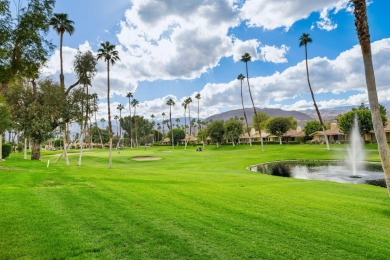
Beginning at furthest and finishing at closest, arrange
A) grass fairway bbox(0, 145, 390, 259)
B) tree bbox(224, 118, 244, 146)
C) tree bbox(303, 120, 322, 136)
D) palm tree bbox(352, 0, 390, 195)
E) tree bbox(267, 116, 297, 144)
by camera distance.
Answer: tree bbox(303, 120, 322, 136) → tree bbox(267, 116, 297, 144) → tree bbox(224, 118, 244, 146) → palm tree bbox(352, 0, 390, 195) → grass fairway bbox(0, 145, 390, 259)

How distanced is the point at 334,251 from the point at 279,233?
1.62m

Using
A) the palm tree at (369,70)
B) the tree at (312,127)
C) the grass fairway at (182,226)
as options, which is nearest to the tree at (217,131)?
the tree at (312,127)

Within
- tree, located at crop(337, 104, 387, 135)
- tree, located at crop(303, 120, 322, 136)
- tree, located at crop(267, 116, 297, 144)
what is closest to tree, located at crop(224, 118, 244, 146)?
tree, located at crop(267, 116, 297, 144)

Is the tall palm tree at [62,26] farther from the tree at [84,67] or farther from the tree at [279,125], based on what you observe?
the tree at [279,125]

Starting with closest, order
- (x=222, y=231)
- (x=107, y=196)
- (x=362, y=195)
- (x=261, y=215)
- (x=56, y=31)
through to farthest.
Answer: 1. (x=222, y=231)
2. (x=261, y=215)
3. (x=107, y=196)
4. (x=362, y=195)
5. (x=56, y=31)

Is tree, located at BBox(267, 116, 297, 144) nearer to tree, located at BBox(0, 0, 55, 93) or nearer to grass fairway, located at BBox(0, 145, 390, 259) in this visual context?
grass fairway, located at BBox(0, 145, 390, 259)

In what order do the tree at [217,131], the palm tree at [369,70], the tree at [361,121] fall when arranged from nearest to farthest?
the palm tree at [369,70], the tree at [361,121], the tree at [217,131]

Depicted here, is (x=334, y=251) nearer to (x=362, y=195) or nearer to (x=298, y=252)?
(x=298, y=252)

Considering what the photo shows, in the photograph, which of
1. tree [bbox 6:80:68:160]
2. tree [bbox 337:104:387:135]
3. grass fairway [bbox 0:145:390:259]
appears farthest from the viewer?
tree [bbox 337:104:387:135]

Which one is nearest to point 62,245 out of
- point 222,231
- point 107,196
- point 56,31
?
point 222,231

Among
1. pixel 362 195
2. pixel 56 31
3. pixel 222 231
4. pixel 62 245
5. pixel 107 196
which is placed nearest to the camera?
pixel 62 245

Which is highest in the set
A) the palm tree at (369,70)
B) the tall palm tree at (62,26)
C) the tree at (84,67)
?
the tall palm tree at (62,26)

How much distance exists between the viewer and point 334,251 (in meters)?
7.32

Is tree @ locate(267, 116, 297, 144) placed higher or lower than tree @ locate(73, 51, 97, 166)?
lower
